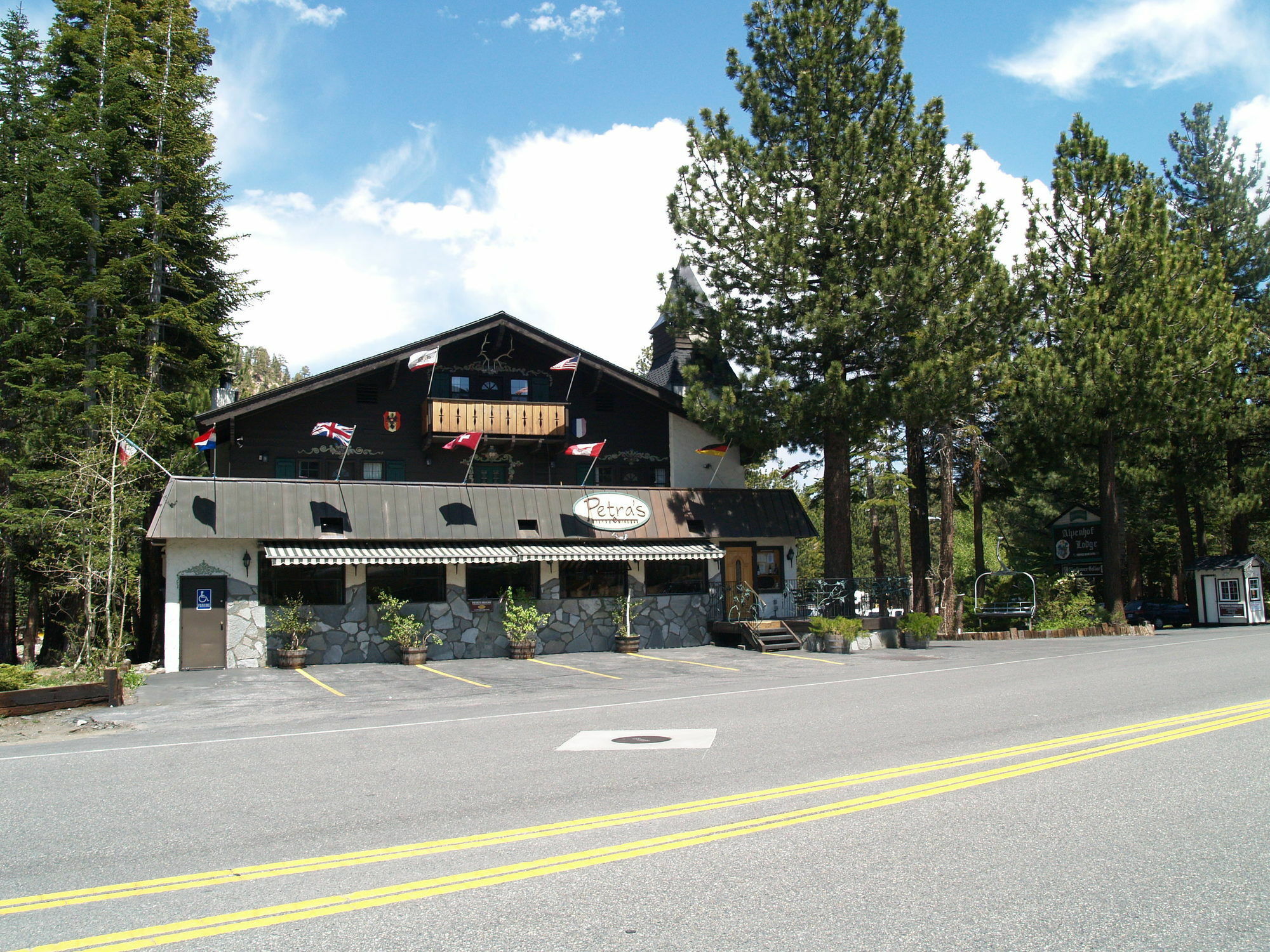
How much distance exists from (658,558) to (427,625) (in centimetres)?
617

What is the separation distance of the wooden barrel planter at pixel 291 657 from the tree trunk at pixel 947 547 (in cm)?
1837

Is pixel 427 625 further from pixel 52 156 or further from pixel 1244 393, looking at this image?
pixel 1244 393

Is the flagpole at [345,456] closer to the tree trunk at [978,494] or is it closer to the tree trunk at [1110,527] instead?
the tree trunk at [978,494]

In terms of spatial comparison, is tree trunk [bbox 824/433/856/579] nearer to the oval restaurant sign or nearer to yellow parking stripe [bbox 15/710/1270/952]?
the oval restaurant sign

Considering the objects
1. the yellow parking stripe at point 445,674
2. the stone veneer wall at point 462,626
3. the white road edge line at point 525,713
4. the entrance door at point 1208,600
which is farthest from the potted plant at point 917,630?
the entrance door at point 1208,600

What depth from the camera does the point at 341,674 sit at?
63.6 ft

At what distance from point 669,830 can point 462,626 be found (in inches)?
674

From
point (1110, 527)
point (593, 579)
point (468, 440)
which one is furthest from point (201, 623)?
point (1110, 527)

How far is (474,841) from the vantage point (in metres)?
6.17

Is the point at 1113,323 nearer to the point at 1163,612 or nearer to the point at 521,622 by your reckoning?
the point at 1163,612

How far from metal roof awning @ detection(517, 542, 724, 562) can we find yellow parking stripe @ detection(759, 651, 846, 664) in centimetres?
304

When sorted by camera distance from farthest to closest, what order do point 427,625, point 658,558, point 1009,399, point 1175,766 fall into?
point 1009,399
point 658,558
point 427,625
point 1175,766

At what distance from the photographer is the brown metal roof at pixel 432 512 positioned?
2055 cm

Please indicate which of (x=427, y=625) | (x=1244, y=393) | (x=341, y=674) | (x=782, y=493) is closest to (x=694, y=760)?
(x=341, y=674)
